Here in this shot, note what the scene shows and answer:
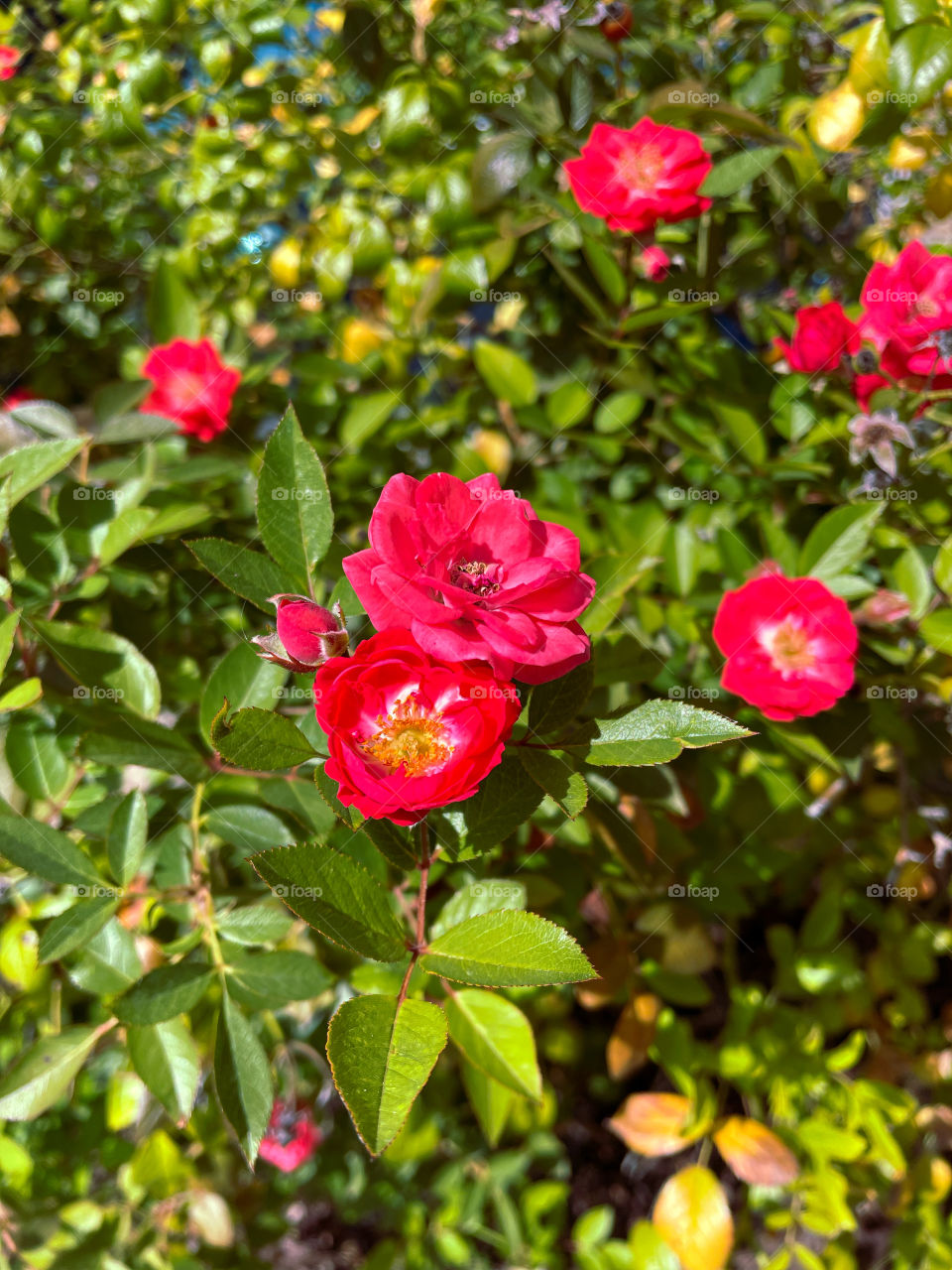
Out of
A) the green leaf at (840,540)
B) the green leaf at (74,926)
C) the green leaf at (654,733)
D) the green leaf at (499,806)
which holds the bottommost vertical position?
the green leaf at (840,540)

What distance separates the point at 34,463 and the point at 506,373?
0.70 meters

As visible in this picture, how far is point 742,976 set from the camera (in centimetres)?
196

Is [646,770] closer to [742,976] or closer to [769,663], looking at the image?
[769,663]

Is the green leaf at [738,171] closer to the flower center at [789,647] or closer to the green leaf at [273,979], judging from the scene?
the flower center at [789,647]

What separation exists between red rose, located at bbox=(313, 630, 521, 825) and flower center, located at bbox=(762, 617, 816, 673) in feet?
1.56

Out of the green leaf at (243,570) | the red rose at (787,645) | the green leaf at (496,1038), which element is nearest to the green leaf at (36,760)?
the green leaf at (243,570)

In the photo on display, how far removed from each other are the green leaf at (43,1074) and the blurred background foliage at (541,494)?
0.30 feet

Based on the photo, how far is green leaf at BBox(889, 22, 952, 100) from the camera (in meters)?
1.09

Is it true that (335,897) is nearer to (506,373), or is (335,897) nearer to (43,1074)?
(43,1074)

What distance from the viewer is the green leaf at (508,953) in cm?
60

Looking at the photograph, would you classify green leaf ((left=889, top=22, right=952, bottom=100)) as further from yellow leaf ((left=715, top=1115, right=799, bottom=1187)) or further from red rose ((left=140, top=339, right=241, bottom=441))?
yellow leaf ((left=715, top=1115, right=799, bottom=1187))

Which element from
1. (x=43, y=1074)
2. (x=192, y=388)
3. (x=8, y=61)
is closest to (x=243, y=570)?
(x=43, y=1074)

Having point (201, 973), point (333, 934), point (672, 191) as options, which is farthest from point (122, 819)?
point (672, 191)

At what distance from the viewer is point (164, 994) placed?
0.80 meters
